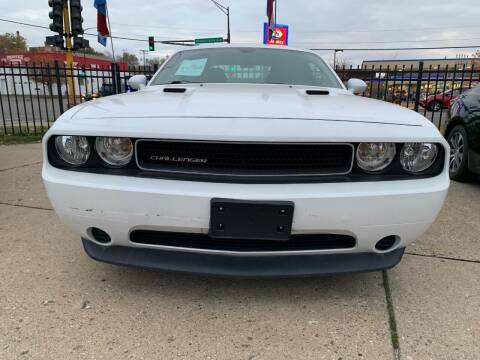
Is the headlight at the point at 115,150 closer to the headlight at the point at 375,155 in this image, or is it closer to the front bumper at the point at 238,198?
the front bumper at the point at 238,198

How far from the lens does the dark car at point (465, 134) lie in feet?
13.9

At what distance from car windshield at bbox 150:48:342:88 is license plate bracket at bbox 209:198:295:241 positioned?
1678 mm

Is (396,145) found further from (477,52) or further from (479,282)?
(477,52)

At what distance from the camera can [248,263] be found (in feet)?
6.68

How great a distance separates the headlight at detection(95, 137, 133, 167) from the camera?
2.02 m

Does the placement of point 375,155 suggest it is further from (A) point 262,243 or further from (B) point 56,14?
(B) point 56,14

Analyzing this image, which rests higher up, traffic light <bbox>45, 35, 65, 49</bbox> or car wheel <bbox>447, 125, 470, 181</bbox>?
traffic light <bbox>45, 35, 65, 49</bbox>

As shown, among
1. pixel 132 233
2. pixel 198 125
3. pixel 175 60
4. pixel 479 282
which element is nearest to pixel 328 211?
pixel 198 125

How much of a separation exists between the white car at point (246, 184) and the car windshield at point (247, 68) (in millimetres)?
1229

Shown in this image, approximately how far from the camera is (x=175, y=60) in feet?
12.4

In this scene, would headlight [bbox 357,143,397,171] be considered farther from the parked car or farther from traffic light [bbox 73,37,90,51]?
traffic light [bbox 73,37,90,51]

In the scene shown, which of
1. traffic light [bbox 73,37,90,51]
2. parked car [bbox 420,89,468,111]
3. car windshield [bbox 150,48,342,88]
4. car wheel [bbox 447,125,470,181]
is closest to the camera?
car windshield [bbox 150,48,342,88]

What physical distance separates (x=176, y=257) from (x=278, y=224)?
0.55 metres

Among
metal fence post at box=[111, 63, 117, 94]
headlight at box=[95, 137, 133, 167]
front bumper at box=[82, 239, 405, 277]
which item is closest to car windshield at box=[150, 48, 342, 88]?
headlight at box=[95, 137, 133, 167]
